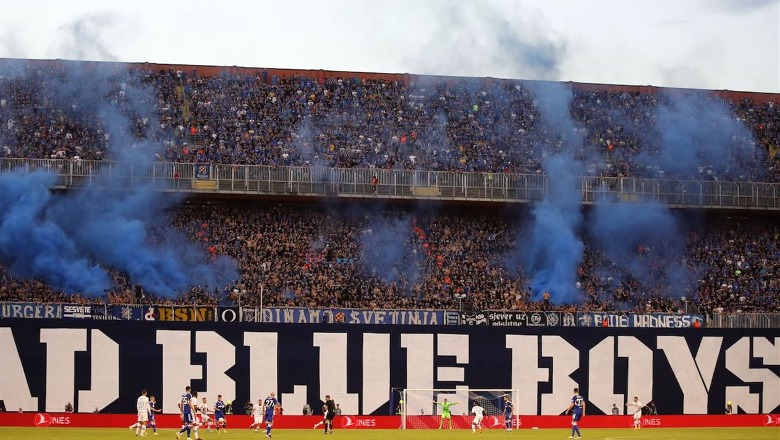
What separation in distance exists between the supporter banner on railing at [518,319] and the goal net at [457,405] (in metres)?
3.20

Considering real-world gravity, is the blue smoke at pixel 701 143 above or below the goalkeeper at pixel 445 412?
above

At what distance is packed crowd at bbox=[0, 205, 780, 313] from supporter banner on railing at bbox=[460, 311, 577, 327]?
402cm

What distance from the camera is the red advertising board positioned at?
4991 cm

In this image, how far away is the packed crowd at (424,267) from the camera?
5912 cm

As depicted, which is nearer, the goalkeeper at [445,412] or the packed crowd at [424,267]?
the goalkeeper at [445,412]

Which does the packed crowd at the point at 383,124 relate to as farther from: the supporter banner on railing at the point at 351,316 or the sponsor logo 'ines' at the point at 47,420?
the sponsor logo 'ines' at the point at 47,420

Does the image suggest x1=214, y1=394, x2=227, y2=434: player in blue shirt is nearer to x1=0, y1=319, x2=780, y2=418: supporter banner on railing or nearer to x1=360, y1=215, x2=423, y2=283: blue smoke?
x1=0, y1=319, x2=780, y2=418: supporter banner on railing

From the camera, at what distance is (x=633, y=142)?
225 feet

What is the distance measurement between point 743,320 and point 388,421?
17125 mm

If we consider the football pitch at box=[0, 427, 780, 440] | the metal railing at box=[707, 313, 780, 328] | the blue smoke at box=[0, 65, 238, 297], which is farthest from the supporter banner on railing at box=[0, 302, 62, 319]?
the metal railing at box=[707, 313, 780, 328]

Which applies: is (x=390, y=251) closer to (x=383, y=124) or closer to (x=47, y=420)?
(x=383, y=124)

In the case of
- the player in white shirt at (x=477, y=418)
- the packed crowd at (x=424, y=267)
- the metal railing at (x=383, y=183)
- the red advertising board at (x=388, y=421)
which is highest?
the metal railing at (x=383, y=183)

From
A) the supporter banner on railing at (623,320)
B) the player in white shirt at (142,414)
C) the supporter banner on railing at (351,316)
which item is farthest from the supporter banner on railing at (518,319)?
the player in white shirt at (142,414)

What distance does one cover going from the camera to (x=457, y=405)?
53469 millimetres
